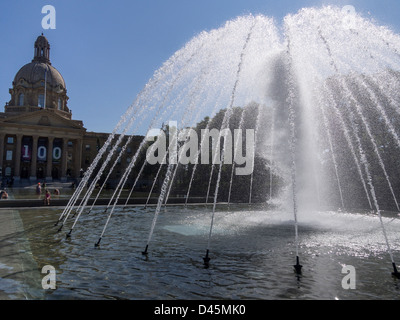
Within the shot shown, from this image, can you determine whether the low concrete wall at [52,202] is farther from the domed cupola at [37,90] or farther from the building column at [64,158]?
Answer: the domed cupola at [37,90]

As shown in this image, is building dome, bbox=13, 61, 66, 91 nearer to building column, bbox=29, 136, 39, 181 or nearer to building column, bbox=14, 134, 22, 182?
building column, bbox=29, 136, 39, 181

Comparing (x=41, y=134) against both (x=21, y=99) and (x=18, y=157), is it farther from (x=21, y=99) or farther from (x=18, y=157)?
(x=21, y=99)

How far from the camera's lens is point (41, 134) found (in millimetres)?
80062

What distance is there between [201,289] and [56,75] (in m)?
105

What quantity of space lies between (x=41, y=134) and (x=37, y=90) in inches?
771

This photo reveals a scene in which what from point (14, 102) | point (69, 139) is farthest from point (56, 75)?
point (69, 139)

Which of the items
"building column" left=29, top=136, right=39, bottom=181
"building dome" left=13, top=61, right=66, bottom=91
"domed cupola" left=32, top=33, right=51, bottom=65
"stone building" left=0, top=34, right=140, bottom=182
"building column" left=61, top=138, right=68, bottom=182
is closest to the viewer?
"building column" left=29, top=136, right=39, bottom=181

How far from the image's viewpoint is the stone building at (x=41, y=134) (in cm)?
7783

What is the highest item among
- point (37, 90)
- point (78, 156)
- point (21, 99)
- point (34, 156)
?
point (37, 90)

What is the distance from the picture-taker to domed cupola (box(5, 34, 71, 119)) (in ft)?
303

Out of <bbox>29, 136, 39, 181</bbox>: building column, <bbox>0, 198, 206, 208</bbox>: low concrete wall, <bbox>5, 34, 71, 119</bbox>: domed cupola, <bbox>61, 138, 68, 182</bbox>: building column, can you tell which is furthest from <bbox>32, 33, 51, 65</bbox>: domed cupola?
<bbox>0, 198, 206, 208</bbox>: low concrete wall

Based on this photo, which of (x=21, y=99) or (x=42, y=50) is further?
(x=42, y=50)

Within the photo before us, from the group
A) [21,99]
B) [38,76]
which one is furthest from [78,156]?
[38,76]

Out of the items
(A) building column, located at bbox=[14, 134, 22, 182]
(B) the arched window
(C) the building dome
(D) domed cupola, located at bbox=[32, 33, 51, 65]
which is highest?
(D) domed cupola, located at bbox=[32, 33, 51, 65]
